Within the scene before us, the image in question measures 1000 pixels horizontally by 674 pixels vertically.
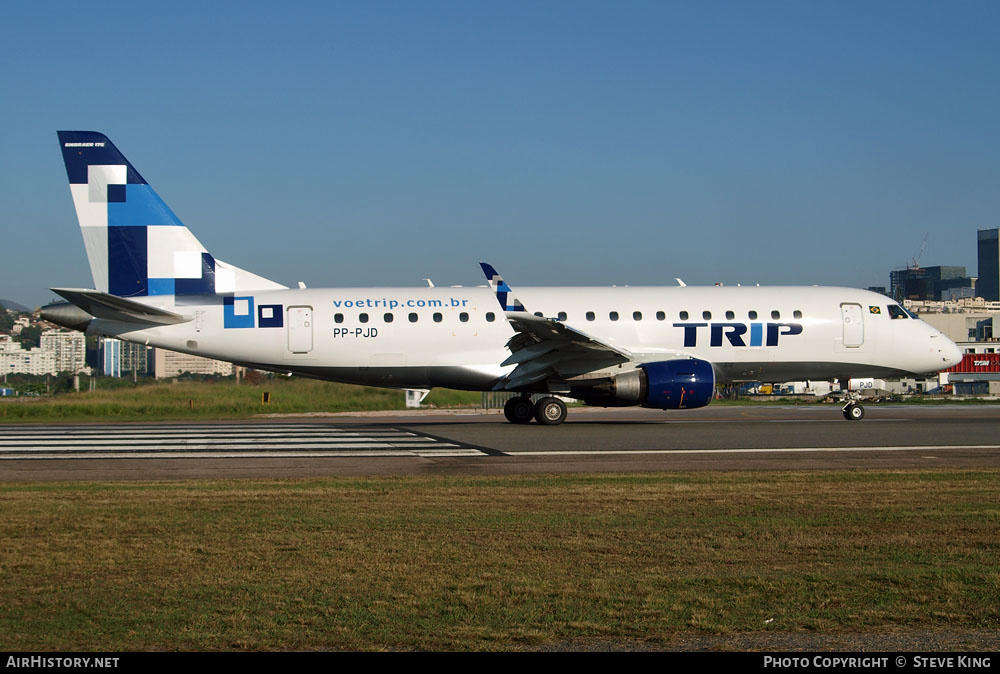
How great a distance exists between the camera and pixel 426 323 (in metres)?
25.7

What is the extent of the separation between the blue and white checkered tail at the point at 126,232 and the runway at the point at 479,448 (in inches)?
154

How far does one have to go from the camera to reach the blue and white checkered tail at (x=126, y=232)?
981 inches

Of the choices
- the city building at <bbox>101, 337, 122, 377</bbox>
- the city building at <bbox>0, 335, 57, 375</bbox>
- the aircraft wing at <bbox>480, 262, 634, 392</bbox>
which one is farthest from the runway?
the city building at <bbox>0, 335, 57, 375</bbox>

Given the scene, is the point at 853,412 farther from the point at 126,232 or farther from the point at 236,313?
the point at 126,232

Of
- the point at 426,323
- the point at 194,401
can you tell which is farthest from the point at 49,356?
the point at 426,323

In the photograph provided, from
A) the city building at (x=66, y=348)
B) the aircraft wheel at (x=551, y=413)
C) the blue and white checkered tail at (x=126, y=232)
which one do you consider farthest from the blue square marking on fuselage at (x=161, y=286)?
the city building at (x=66, y=348)

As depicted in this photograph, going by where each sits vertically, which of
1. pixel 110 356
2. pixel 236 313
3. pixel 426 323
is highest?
pixel 110 356

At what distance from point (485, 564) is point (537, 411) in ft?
59.5

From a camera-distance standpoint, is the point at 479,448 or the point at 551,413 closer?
the point at 479,448

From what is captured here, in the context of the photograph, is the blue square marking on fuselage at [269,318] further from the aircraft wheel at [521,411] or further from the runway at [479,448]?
the aircraft wheel at [521,411]
